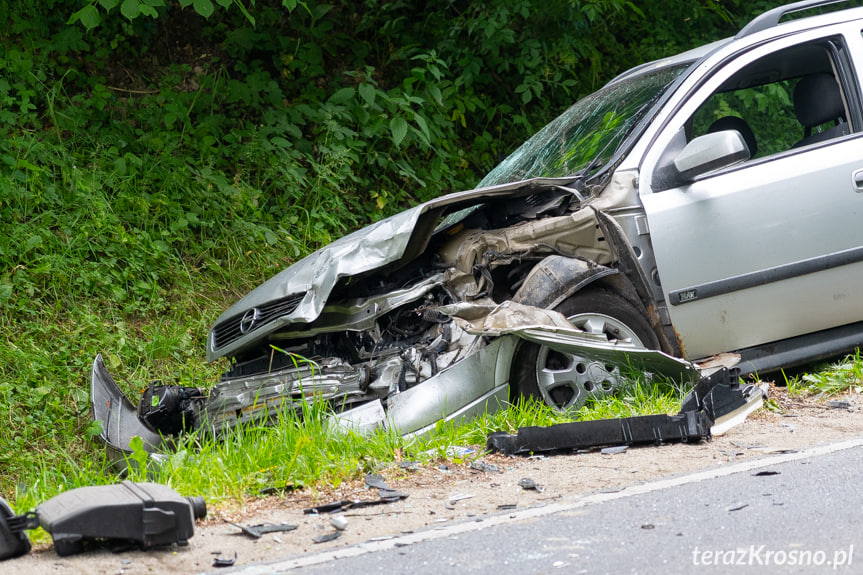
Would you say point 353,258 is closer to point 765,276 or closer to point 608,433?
point 608,433

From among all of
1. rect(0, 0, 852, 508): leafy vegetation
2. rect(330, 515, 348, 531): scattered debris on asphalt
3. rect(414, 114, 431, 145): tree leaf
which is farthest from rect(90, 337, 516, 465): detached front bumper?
rect(414, 114, 431, 145): tree leaf

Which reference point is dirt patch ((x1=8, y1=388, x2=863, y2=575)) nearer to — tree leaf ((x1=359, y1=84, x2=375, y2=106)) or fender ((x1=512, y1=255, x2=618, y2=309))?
fender ((x1=512, y1=255, x2=618, y2=309))

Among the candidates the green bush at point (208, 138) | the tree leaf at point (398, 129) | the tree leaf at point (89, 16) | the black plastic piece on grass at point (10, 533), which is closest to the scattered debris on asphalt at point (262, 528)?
the black plastic piece on grass at point (10, 533)

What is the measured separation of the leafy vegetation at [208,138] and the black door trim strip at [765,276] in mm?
3470

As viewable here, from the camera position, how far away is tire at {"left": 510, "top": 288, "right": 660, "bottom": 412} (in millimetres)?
4324

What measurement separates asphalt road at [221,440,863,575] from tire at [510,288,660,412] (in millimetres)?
1022

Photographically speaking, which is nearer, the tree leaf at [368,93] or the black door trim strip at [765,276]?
the black door trim strip at [765,276]

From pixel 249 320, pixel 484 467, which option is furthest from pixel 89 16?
pixel 484 467

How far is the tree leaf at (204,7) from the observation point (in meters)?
6.49

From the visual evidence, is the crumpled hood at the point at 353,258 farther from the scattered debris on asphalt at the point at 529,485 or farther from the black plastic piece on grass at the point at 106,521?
the black plastic piece on grass at the point at 106,521

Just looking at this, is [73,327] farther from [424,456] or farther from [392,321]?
[424,456]

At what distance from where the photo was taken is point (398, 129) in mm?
8008

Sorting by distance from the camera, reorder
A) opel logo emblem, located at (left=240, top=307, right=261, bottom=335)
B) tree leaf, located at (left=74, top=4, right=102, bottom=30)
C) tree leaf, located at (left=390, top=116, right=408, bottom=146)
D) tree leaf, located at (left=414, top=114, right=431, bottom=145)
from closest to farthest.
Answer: opel logo emblem, located at (left=240, top=307, right=261, bottom=335)
tree leaf, located at (left=74, top=4, right=102, bottom=30)
tree leaf, located at (left=390, top=116, right=408, bottom=146)
tree leaf, located at (left=414, top=114, right=431, bottom=145)

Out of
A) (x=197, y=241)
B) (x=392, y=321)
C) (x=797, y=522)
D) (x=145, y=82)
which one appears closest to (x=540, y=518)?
(x=797, y=522)
